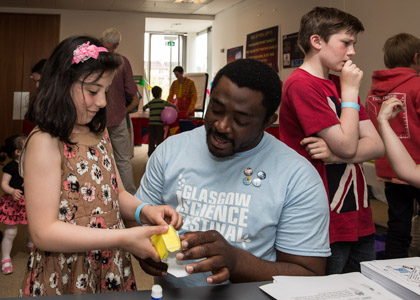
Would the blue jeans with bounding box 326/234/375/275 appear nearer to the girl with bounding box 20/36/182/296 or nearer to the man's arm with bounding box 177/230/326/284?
the man's arm with bounding box 177/230/326/284

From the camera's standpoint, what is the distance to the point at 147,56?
524 inches

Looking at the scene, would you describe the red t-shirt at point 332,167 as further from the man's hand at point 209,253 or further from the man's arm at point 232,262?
the man's hand at point 209,253

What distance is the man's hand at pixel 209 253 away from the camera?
0.95 m

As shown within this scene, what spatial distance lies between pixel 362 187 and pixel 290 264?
595mm

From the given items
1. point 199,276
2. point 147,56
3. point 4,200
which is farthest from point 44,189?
point 147,56

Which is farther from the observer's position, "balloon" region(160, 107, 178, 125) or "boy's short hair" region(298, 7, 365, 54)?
"balloon" region(160, 107, 178, 125)

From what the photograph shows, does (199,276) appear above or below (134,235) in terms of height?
below

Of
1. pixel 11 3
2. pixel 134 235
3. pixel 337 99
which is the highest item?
pixel 11 3

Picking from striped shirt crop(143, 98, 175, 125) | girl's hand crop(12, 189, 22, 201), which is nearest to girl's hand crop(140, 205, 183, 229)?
girl's hand crop(12, 189, 22, 201)

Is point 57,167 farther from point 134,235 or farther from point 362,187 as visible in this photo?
point 362,187

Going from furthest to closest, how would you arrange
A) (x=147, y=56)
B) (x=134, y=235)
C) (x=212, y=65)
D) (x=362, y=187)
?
1. (x=147, y=56)
2. (x=212, y=65)
3. (x=362, y=187)
4. (x=134, y=235)

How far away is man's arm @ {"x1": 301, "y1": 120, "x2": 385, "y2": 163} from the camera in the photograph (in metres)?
1.53

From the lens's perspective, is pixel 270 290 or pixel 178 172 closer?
pixel 270 290

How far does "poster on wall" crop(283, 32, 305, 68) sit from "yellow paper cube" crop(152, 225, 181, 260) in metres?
6.75
